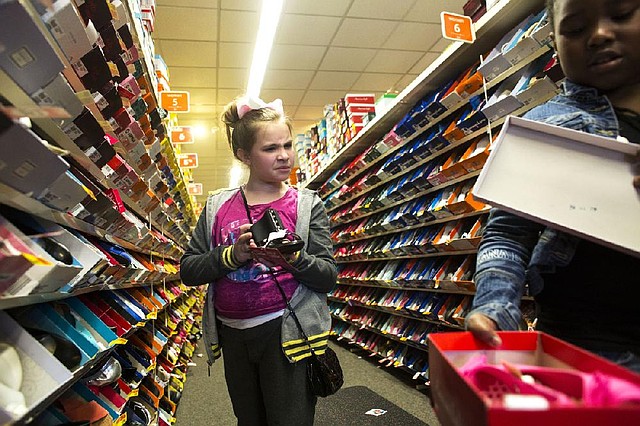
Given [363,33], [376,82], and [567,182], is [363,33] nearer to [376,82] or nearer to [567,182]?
[376,82]

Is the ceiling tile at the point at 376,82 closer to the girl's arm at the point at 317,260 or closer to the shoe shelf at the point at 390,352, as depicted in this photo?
the shoe shelf at the point at 390,352

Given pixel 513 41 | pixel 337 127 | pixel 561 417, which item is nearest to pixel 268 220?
pixel 561 417

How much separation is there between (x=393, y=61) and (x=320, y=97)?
1683mm

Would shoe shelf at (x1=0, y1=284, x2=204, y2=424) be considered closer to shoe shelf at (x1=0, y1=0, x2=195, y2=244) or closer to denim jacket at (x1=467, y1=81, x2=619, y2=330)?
shoe shelf at (x1=0, y1=0, x2=195, y2=244)

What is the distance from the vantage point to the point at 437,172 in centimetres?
288

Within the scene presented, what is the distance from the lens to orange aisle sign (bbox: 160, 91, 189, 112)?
3.21 meters

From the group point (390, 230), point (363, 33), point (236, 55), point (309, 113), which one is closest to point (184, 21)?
point (236, 55)

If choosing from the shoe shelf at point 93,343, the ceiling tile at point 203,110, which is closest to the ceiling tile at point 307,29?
the ceiling tile at point 203,110

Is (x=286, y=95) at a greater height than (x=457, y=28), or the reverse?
(x=286, y=95)

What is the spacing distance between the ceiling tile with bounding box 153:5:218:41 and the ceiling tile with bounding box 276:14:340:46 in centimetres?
82

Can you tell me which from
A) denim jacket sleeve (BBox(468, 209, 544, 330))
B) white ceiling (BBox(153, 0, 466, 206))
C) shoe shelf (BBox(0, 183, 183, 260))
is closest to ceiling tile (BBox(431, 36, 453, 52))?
white ceiling (BBox(153, 0, 466, 206))

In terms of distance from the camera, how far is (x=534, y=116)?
0.91 metres

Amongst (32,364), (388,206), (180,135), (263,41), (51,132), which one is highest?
(263,41)

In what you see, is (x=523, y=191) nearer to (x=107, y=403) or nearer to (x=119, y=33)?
(x=119, y=33)
